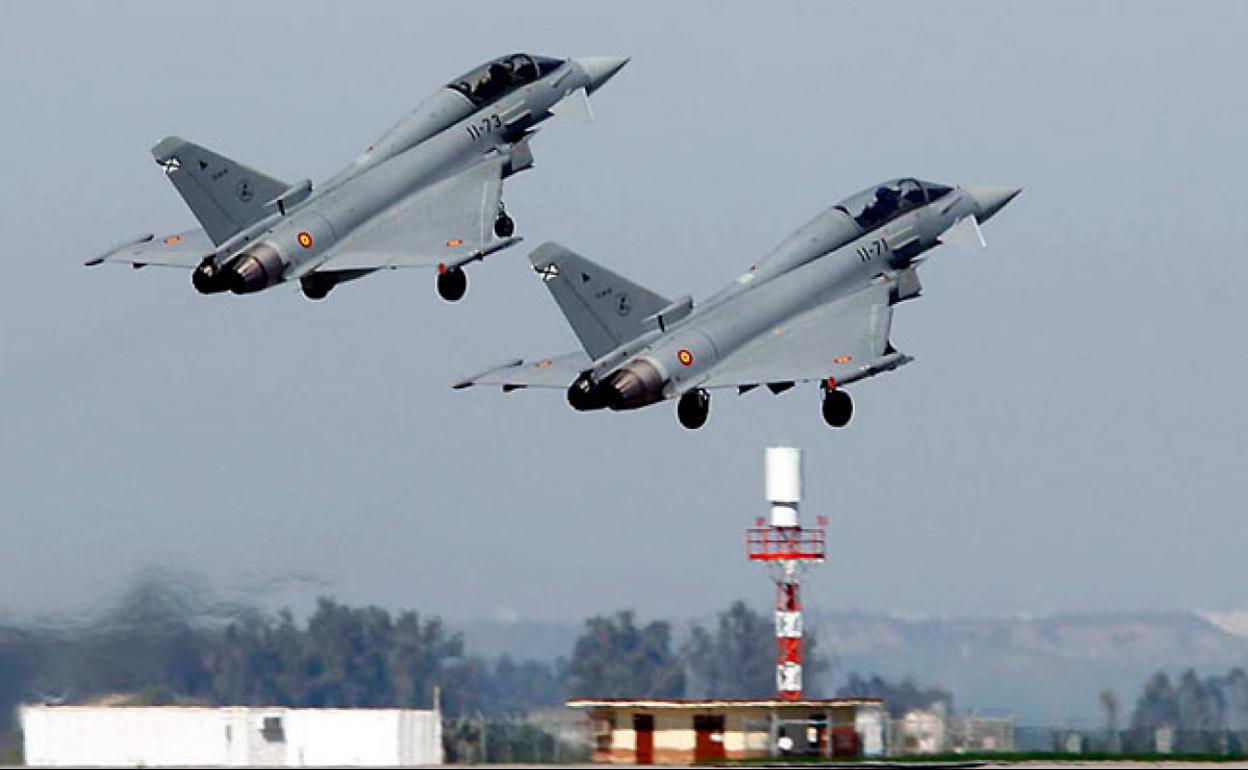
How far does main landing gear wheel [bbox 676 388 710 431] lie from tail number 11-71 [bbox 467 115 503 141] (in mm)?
12575

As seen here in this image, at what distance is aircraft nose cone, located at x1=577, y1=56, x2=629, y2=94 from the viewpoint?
73.1 meters

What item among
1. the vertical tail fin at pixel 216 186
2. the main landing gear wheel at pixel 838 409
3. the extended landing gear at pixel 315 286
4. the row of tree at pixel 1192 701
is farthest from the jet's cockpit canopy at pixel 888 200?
the row of tree at pixel 1192 701

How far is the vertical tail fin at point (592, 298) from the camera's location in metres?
61.4

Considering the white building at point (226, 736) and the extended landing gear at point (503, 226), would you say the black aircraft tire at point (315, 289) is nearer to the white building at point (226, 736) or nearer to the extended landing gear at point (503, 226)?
the extended landing gear at point (503, 226)

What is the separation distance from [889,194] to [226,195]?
1534 centimetres

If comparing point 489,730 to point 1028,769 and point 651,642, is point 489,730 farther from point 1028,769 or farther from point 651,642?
point 651,642

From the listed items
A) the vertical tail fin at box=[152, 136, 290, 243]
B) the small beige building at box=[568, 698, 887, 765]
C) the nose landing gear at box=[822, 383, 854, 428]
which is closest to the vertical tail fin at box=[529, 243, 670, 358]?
the nose landing gear at box=[822, 383, 854, 428]

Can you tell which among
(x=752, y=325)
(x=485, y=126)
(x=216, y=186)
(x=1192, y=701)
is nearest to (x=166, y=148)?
(x=216, y=186)

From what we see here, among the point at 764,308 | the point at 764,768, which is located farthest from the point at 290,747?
the point at 764,308

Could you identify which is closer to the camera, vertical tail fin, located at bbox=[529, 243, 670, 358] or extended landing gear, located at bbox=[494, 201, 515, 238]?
Result: vertical tail fin, located at bbox=[529, 243, 670, 358]

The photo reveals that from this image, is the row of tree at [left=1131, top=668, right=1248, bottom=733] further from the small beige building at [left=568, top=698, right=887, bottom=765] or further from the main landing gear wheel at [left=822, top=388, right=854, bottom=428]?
the main landing gear wheel at [left=822, top=388, right=854, bottom=428]

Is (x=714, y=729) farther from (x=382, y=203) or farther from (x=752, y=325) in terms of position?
(x=382, y=203)

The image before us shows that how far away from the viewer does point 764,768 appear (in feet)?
218

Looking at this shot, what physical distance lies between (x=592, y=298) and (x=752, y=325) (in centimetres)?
358
